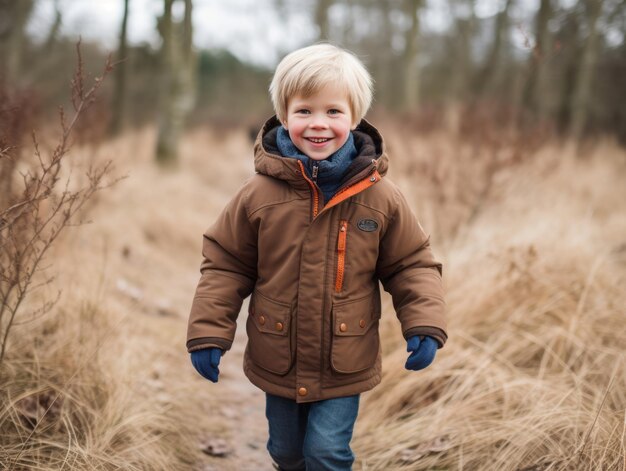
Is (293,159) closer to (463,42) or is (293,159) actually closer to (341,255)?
(341,255)

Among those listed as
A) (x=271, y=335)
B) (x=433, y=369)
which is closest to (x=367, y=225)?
(x=271, y=335)

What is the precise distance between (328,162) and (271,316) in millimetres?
559

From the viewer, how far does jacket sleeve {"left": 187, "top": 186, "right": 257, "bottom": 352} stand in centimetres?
196

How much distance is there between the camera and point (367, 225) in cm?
197

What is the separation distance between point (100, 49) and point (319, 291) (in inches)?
819

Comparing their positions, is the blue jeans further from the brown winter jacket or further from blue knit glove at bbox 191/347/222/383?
blue knit glove at bbox 191/347/222/383

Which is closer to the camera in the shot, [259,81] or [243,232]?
[243,232]

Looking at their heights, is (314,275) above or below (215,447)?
above

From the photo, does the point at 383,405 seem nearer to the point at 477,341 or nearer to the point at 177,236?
the point at 477,341

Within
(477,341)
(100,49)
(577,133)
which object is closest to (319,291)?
(477,341)

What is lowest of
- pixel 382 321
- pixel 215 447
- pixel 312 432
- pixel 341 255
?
pixel 215 447

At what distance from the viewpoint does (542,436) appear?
2.27 m

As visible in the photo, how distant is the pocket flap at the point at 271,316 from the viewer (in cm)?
196

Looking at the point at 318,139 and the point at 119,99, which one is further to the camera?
the point at 119,99
